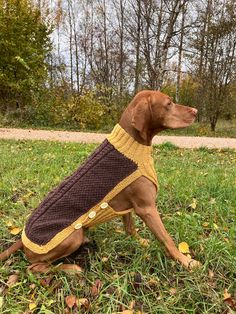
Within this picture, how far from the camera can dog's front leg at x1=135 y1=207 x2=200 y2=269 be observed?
2.59 m

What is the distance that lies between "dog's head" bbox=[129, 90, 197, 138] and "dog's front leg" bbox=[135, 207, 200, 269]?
0.55 metres

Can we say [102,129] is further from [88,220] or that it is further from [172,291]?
[172,291]

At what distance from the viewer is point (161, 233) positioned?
2586mm

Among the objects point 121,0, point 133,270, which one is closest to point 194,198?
point 133,270

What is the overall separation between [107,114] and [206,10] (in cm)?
795

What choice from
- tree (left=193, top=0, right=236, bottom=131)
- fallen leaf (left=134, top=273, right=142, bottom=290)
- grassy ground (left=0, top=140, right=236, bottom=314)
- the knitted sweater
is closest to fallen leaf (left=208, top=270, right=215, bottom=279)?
grassy ground (left=0, top=140, right=236, bottom=314)

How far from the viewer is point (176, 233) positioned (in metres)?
3.12

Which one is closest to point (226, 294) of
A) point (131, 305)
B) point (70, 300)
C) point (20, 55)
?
point (131, 305)

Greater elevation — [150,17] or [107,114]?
[150,17]

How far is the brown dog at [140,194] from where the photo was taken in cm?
Result: 256

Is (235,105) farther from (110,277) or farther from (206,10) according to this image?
(110,277)

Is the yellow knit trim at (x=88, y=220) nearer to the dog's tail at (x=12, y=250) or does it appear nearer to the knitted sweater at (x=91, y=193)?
the knitted sweater at (x=91, y=193)

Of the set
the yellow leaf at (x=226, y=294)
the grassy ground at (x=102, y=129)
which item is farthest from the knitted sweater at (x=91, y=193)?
the grassy ground at (x=102, y=129)

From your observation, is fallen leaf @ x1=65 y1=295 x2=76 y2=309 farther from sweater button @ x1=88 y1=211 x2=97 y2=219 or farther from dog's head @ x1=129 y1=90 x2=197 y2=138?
dog's head @ x1=129 y1=90 x2=197 y2=138
